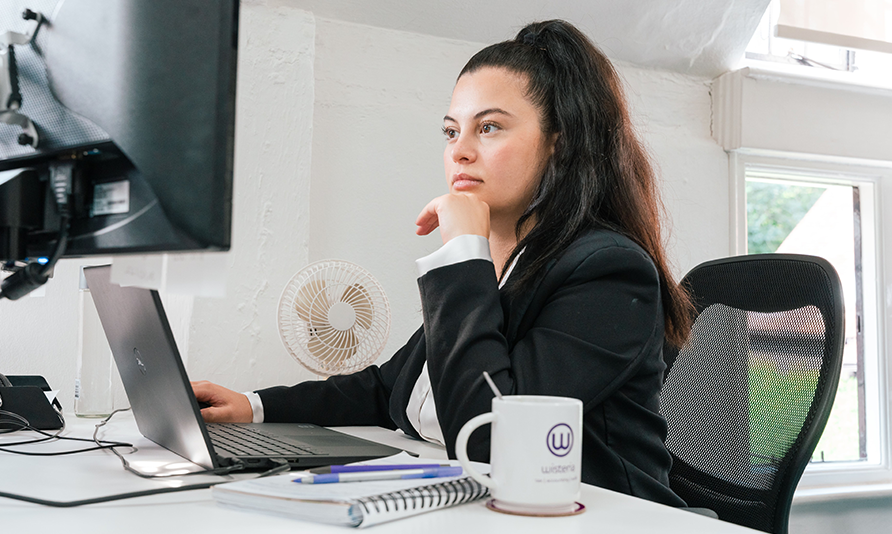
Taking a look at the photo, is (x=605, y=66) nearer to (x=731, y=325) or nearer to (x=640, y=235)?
(x=640, y=235)

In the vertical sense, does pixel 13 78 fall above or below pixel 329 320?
above

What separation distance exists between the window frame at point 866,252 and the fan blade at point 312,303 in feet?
5.10

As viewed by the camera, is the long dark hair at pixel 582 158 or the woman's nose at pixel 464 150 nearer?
the long dark hair at pixel 582 158

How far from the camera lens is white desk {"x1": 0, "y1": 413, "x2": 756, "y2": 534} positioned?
0.56 m

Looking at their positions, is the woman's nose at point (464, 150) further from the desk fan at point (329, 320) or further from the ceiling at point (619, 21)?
the ceiling at point (619, 21)

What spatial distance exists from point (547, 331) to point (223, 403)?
56 centimetres

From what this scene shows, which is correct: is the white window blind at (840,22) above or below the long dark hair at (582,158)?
above

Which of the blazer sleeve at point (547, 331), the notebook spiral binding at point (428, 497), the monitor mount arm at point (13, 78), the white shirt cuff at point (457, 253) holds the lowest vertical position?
the notebook spiral binding at point (428, 497)

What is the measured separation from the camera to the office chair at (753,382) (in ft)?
3.66

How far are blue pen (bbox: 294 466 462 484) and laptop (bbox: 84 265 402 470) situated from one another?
0.57 ft

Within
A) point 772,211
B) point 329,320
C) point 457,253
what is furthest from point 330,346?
point 772,211

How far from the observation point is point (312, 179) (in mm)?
2082

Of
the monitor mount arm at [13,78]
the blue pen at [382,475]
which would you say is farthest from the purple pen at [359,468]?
the monitor mount arm at [13,78]

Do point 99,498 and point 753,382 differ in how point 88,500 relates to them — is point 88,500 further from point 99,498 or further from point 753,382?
point 753,382
